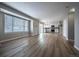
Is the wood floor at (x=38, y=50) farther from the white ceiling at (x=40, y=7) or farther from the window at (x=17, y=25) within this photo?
the window at (x=17, y=25)

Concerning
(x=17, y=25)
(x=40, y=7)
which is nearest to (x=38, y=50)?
(x=40, y=7)

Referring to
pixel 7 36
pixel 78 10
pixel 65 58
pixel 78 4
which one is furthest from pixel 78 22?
pixel 7 36

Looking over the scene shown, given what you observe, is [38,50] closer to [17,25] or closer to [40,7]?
[40,7]

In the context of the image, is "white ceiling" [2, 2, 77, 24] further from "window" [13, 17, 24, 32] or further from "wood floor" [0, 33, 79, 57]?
"wood floor" [0, 33, 79, 57]

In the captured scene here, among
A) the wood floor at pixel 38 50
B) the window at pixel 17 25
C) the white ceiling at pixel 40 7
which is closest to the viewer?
the wood floor at pixel 38 50

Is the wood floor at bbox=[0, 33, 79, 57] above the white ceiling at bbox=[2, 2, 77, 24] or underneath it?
underneath

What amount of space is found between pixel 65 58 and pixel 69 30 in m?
5.40

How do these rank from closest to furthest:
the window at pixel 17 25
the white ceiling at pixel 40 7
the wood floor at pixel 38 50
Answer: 1. the wood floor at pixel 38 50
2. the white ceiling at pixel 40 7
3. the window at pixel 17 25

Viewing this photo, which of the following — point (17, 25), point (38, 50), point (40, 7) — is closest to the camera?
point (38, 50)

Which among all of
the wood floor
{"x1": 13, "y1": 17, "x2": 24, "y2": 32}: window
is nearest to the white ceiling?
{"x1": 13, "y1": 17, "x2": 24, "y2": 32}: window

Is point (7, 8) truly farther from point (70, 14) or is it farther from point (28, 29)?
point (28, 29)

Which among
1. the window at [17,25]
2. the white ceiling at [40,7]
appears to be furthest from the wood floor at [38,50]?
the window at [17,25]

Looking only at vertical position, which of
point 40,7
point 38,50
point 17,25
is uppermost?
point 40,7

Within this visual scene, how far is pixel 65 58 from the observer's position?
312cm
